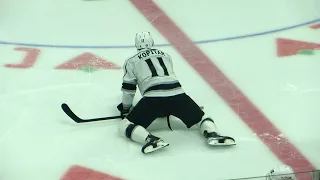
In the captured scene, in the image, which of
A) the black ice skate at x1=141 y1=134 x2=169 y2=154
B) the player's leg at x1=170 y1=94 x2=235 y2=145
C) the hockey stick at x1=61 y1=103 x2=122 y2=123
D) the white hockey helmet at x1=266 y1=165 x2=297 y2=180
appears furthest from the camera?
the hockey stick at x1=61 y1=103 x2=122 y2=123

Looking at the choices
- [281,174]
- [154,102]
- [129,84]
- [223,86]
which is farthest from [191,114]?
[281,174]

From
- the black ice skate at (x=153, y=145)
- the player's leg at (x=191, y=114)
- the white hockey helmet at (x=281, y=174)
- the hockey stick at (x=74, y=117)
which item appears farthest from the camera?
the hockey stick at (x=74, y=117)

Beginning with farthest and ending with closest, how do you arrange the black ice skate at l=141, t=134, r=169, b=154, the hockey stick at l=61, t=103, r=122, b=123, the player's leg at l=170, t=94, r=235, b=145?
the hockey stick at l=61, t=103, r=122, b=123
the player's leg at l=170, t=94, r=235, b=145
the black ice skate at l=141, t=134, r=169, b=154

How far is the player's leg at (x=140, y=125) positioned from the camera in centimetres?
209

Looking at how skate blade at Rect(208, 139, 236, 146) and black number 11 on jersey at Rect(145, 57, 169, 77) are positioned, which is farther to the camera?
black number 11 on jersey at Rect(145, 57, 169, 77)

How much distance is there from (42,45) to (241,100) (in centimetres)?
111

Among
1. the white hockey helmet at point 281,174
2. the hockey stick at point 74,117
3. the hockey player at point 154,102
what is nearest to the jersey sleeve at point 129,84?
the hockey player at point 154,102

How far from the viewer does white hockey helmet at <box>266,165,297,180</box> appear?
1.62 m

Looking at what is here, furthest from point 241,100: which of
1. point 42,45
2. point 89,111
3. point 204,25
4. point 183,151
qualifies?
point 42,45

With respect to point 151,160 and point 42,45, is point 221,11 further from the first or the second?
point 151,160

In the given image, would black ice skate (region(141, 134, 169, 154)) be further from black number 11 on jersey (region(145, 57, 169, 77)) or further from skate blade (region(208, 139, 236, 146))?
black number 11 on jersey (region(145, 57, 169, 77))

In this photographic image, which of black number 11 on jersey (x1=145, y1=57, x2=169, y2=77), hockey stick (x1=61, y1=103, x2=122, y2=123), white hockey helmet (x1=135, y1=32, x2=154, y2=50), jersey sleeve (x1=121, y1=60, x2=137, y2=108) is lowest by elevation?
hockey stick (x1=61, y1=103, x2=122, y2=123)

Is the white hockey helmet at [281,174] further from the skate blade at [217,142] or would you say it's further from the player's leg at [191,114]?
the player's leg at [191,114]

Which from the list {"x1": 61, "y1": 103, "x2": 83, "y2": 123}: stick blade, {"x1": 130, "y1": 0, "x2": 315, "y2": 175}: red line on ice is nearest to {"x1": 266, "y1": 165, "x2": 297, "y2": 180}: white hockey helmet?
{"x1": 130, "y1": 0, "x2": 315, "y2": 175}: red line on ice
